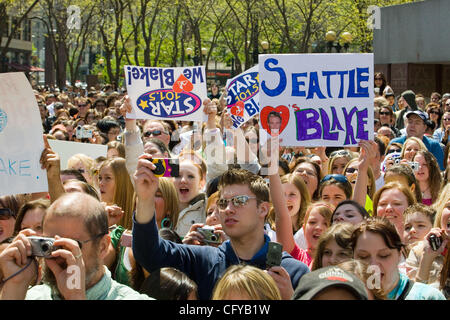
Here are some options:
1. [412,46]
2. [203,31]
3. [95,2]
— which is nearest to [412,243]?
[412,46]

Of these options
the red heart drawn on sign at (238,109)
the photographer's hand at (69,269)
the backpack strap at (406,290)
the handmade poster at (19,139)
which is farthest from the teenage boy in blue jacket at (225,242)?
the red heart drawn on sign at (238,109)

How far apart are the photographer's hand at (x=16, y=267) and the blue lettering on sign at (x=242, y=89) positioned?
7.02 meters

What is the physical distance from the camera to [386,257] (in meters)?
4.23

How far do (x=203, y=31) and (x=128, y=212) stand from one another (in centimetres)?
5015

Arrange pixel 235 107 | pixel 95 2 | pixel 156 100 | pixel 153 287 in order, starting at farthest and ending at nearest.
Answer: pixel 95 2, pixel 235 107, pixel 156 100, pixel 153 287

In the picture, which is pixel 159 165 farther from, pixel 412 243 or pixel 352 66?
pixel 352 66

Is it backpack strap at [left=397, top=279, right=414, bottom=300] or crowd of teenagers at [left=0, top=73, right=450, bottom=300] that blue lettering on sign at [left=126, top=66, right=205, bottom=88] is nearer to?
crowd of teenagers at [left=0, top=73, right=450, bottom=300]

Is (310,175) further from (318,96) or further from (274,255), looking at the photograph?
(274,255)

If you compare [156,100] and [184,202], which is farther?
[156,100]

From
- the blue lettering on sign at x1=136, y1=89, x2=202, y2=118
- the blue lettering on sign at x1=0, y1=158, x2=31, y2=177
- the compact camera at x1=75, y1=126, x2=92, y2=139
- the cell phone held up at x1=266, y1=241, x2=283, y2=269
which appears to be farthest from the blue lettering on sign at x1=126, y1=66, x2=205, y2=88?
the cell phone held up at x1=266, y1=241, x2=283, y2=269

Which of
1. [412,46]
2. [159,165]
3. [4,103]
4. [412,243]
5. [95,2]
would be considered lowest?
[412,243]

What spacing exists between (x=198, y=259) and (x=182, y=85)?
4.84 m

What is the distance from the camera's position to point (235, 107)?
10.1 meters

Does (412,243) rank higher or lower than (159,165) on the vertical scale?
lower
